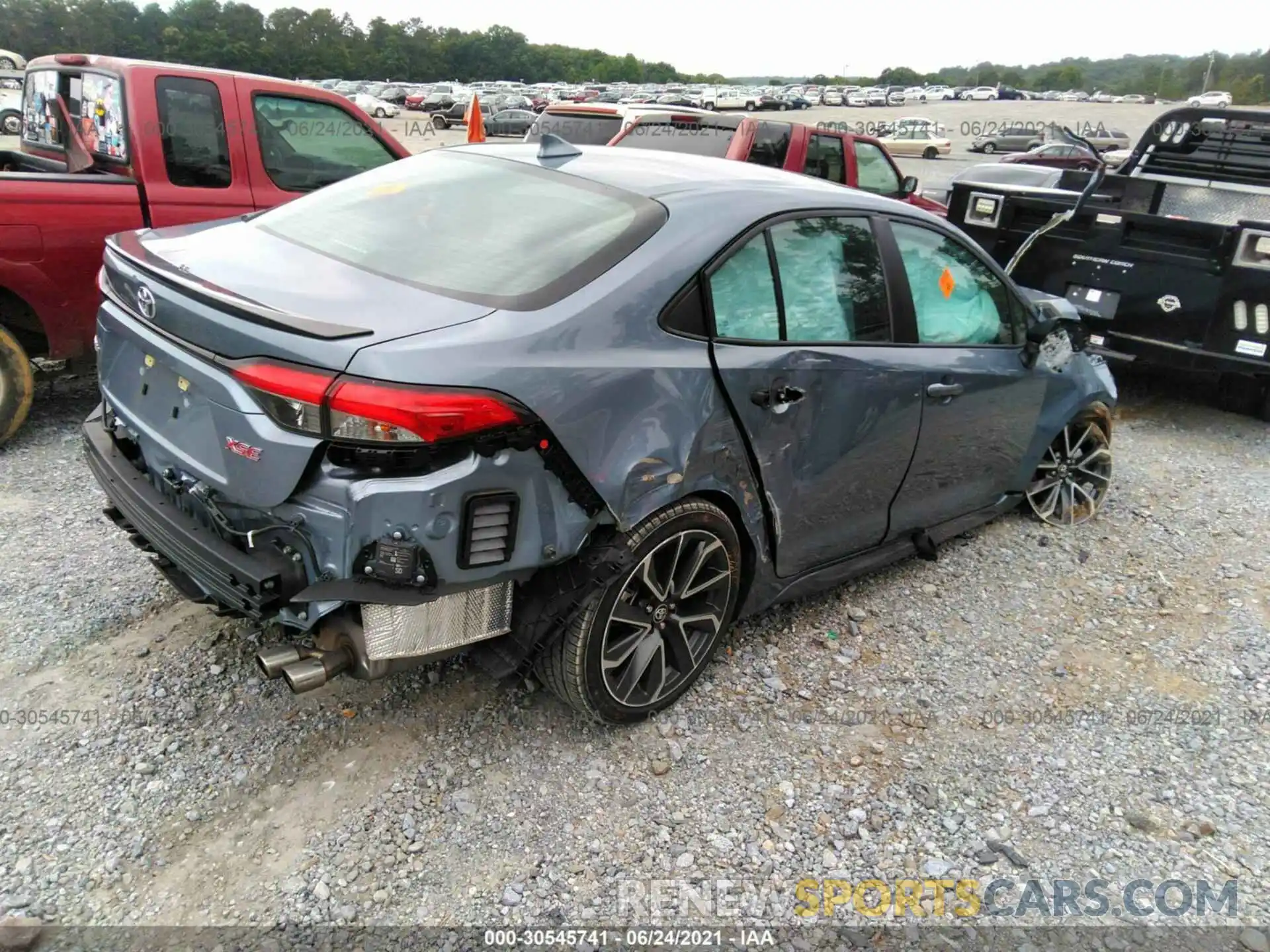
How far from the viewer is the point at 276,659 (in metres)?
2.36

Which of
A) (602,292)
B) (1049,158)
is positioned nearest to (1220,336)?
(602,292)

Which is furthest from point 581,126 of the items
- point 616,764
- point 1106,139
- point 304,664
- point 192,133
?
point 1106,139

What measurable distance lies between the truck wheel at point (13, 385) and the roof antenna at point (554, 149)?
3051 mm

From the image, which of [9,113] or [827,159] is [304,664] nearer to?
[827,159]

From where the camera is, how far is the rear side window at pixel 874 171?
28.1 feet

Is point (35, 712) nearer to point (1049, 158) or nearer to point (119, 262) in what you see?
point (119, 262)

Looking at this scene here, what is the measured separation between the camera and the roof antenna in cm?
320

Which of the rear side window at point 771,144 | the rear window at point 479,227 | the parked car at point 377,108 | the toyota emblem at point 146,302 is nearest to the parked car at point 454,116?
the parked car at point 377,108

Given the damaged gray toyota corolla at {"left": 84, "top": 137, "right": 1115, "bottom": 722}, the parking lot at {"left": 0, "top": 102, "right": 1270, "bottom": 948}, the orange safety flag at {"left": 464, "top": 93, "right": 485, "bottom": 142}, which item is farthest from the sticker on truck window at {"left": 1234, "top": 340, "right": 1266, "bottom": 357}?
the orange safety flag at {"left": 464, "top": 93, "right": 485, "bottom": 142}

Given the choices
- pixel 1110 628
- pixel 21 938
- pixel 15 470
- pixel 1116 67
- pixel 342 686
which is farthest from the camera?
pixel 1116 67

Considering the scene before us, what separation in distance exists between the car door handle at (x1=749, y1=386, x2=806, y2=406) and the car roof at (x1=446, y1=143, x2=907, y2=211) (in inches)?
26.3

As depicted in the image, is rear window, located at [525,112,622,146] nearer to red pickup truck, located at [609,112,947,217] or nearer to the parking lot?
red pickup truck, located at [609,112,947,217]

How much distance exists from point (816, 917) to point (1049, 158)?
26.9 meters

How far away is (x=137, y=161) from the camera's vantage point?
183 inches
